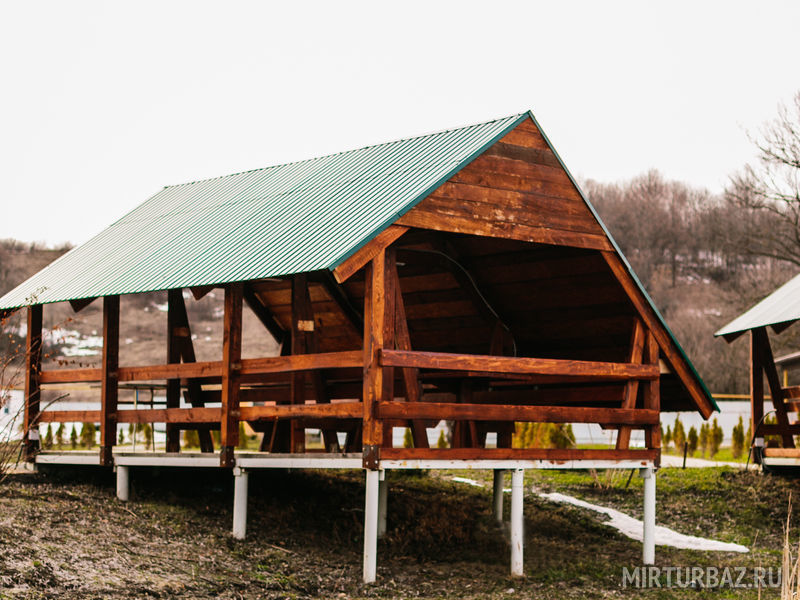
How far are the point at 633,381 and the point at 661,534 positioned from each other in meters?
3.48

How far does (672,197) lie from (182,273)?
2757 inches

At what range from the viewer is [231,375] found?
45.9ft

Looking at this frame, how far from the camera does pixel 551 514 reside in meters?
17.4

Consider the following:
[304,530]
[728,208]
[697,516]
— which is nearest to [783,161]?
[697,516]

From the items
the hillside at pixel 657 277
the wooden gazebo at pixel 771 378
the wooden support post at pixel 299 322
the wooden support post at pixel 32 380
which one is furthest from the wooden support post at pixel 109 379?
the hillside at pixel 657 277

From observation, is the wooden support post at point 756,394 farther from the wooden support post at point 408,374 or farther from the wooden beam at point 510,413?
the wooden support post at point 408,374

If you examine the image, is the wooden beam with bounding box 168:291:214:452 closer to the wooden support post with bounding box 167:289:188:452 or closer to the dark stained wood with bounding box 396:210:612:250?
the wooden support post with bounding box 167:289:188:452

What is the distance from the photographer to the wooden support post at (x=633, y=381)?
1432 cm

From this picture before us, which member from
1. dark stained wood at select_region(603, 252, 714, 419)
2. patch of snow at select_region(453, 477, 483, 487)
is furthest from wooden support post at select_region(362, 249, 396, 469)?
patch of snow at select_region(453, 477, 483, 487)

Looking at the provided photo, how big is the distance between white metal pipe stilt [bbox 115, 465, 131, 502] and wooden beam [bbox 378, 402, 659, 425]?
16.2 ft

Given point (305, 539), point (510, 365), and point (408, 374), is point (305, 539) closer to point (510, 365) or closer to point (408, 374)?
point (408, 374)

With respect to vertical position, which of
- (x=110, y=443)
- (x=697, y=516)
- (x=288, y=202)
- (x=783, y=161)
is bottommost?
(x=697, y=516)

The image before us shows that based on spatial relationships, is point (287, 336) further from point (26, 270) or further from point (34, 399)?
point (26, 270)

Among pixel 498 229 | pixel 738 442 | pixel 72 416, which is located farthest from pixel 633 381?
pixel 738 442
